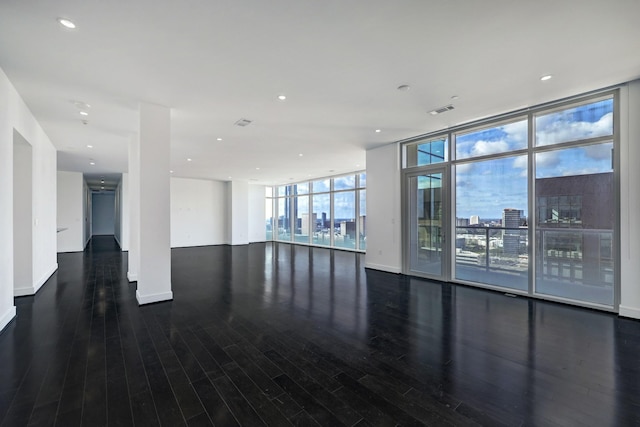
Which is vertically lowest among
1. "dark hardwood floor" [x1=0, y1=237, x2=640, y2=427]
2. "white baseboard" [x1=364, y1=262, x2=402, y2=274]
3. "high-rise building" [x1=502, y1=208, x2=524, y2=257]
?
"dark hardwood floor" [x1=0, y1=237, x2=640, y2=427]

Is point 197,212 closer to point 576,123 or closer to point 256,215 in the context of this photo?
point 256,215

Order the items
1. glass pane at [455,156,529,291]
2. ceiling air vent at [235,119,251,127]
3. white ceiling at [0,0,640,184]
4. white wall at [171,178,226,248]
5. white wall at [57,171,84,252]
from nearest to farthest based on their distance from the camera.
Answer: white ceiling at [0,0,640,184]
glass pane at [455,156,529,291]
ceiling air vent at [235,119,251,127]
white wall at [57,171,84,252]
white wall at [171,178,226,248]

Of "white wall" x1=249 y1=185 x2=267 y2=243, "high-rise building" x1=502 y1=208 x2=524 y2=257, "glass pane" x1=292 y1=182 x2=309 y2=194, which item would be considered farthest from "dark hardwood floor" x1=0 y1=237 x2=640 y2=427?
"white wall" x1=249 y1=185 x2=267 y2=243

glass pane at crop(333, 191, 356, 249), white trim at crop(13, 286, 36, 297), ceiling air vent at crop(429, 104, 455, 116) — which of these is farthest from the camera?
glass pane at crop(333, 191, 356, 249)

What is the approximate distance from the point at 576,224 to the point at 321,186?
8.66 meters

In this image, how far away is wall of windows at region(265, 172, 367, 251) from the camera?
10320 mm

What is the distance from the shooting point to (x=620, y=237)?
366 cm

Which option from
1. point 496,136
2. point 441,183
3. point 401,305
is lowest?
point 401,305

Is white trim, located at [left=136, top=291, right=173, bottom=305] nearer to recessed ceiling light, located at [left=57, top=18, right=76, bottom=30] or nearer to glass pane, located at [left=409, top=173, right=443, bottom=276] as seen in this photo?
recessed ceiling light, located at [left=57, top=18, right=76, bottom=30]

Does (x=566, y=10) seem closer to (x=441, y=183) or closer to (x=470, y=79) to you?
(x=470, y=79)

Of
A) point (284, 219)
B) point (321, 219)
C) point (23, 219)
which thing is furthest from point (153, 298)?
point (284, 219)

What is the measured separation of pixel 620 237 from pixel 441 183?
2.69 metres

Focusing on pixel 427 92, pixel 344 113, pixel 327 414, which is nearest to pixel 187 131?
pixel 344 113

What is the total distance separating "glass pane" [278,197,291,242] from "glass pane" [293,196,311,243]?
49 centimetres
